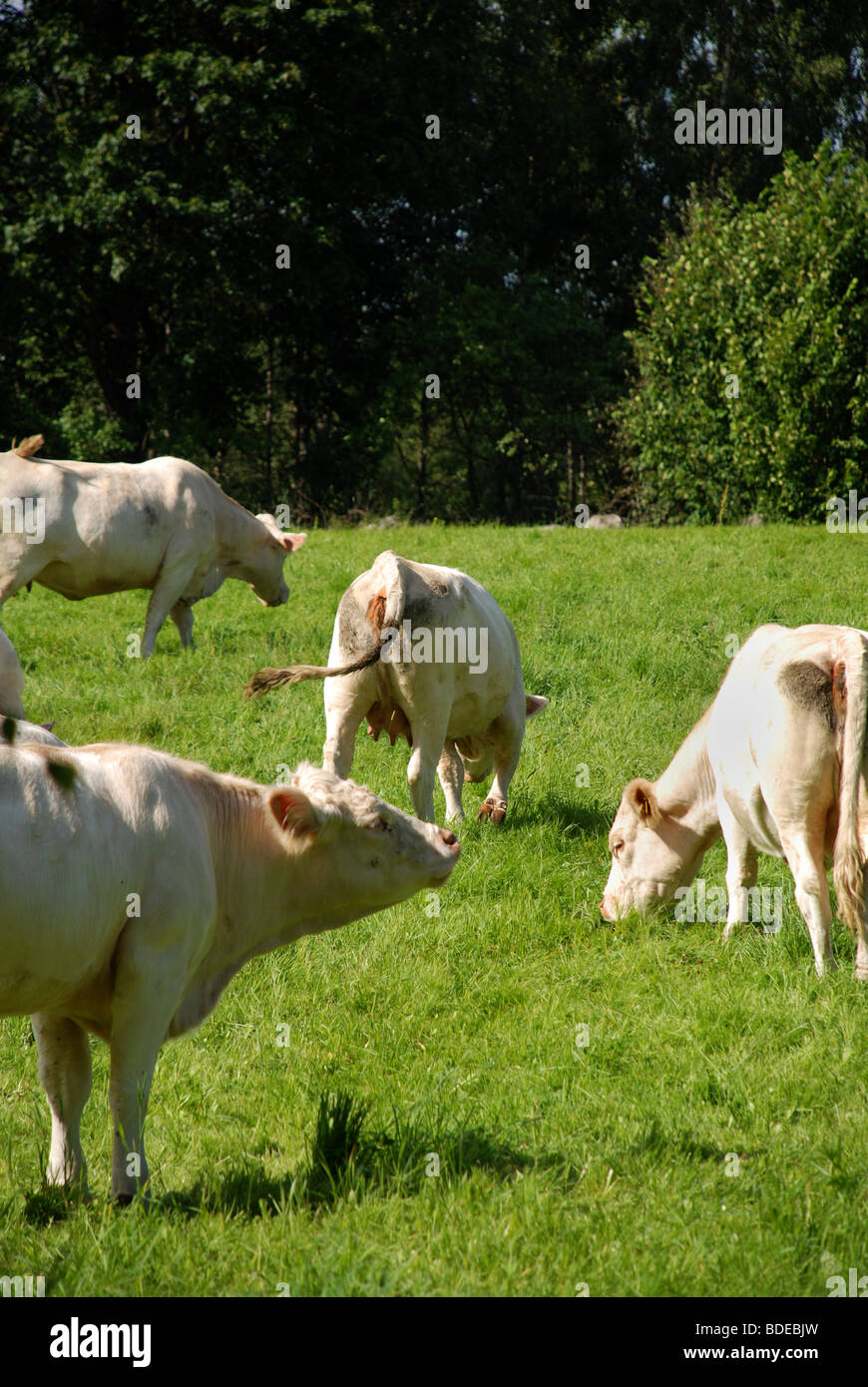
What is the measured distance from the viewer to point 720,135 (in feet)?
117

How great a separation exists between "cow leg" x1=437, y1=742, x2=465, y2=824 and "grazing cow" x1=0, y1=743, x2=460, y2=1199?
406cm

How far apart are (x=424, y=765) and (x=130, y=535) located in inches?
222

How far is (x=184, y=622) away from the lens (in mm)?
13016

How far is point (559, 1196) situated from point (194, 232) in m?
27.3

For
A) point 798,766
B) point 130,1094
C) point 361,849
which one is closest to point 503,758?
point 798,766

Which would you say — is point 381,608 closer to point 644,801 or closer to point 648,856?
point 644,801

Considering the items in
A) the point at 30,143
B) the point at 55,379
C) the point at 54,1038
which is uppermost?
the point at 30,143

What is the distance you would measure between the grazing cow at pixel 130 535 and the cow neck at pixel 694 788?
681 centimetres

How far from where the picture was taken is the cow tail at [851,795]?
5629mm

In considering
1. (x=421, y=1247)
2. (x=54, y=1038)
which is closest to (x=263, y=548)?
(x=54, y=1038)

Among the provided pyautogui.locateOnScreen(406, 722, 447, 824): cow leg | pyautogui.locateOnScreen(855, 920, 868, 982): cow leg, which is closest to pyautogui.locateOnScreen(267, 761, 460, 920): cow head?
pyautogui.locateOnScreen(855, 920, 868, 982): cow leg

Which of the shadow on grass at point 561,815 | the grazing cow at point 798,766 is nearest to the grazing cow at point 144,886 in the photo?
the grazing cow at point 798,766
